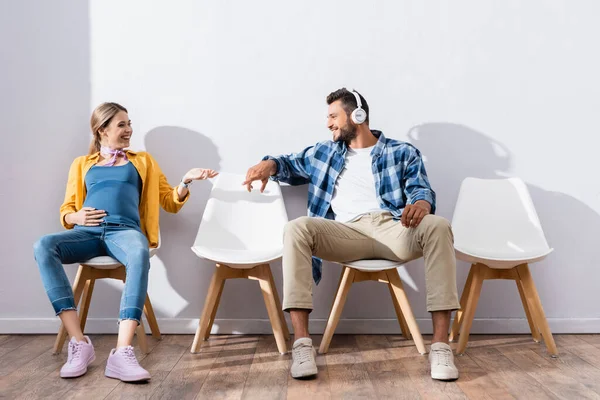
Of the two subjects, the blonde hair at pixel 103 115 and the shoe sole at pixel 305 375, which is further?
the blonde hair at pixel 103 115

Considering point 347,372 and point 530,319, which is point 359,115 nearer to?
point 347,372

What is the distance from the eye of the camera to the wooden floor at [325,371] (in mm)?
2031

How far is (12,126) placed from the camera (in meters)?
3.08

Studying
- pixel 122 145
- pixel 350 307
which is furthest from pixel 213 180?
pixel 350 307

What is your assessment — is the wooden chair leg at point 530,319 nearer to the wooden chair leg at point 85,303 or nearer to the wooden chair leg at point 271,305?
the wooden chair leg at point 271,305

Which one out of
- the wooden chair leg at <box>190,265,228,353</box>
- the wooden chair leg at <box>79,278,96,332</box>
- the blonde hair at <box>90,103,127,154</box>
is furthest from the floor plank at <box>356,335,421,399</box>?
the blonde hair at <box>90,103,127,154</box>

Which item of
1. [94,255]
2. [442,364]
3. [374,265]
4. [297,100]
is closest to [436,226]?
[374,265]

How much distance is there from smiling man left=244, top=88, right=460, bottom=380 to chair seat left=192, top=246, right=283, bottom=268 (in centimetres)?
16

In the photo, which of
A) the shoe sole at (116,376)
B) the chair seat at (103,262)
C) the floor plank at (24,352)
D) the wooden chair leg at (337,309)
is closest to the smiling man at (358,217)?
the wooden chair leg at (337,309)

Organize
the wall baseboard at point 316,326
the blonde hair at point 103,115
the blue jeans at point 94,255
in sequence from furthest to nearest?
the wall baseboard at point 316,326 → the blonde hair at point 103,115 → the blue jeans at point 94,255

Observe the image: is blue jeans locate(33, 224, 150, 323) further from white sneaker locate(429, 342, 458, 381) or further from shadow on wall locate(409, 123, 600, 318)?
shadow on wall locate(409, 123, 600, 318)

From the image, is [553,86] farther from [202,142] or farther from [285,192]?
[202,142]

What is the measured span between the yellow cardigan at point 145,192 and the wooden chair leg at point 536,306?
155cm

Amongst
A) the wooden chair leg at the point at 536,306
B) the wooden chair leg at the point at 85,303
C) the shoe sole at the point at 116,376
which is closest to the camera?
the shoe sole at the point at 116,376
